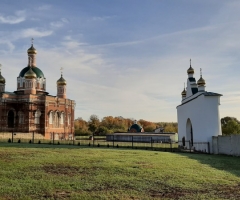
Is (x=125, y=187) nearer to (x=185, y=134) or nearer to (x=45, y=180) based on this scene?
(x=45, y=180)

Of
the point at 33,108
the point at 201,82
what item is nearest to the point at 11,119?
the point at 33,108

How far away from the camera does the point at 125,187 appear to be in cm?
768

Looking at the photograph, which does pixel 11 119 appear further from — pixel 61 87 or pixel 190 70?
pixel 190 70

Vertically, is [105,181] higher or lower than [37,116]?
lower

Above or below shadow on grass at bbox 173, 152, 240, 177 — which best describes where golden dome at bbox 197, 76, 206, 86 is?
above

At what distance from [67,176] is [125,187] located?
2.21 meters

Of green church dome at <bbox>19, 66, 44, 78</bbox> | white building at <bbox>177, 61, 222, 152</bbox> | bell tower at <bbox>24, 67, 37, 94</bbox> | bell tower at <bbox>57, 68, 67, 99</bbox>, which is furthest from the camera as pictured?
bell tower at <bbox>57, 68, 67, 99</bbox>

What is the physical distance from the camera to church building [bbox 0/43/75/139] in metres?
35.1

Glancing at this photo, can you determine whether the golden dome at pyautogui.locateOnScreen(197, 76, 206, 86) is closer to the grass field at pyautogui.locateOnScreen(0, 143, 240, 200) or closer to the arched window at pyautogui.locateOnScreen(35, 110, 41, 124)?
the grass field at pyautogui.locateOnScreen(0, 143, 240, 200)

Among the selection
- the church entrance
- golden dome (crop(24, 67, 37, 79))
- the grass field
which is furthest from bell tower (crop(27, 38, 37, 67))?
the grass field

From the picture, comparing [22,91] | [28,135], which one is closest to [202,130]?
[28,135]

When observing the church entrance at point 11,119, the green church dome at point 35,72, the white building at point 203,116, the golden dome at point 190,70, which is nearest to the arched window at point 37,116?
the church entrance at point 11,119

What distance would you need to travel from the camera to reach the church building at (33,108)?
35.1m

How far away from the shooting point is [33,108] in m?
35.6
